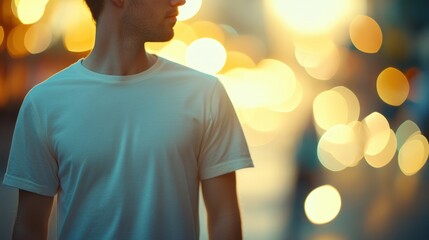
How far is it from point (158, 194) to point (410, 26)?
42.3m

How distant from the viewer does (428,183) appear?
1631 cm

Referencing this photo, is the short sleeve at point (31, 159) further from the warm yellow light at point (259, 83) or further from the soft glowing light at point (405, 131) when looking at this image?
the warm yellow light at point (259, 83)

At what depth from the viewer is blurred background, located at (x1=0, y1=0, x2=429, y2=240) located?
12266 millimetres

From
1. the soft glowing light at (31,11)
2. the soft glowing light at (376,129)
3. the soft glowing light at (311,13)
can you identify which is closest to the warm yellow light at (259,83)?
the soft glowing light at (311,13)

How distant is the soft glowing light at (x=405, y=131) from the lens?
31309 mm

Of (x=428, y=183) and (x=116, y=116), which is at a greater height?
(x=116, y=116)

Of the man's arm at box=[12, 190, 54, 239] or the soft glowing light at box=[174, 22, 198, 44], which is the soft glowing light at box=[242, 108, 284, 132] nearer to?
the soft glowing light at box=[174, 22, 198, 44]

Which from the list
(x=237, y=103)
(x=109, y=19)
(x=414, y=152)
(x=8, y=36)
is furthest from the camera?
(x=237, y=103)

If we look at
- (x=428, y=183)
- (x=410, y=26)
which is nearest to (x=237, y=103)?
(x=410, y=26)

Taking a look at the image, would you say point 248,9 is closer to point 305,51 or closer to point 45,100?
point 305,51

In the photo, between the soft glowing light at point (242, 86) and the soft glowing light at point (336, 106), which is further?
the soft glowing light at point (242, 86)

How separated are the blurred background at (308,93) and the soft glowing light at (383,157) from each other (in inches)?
2.7

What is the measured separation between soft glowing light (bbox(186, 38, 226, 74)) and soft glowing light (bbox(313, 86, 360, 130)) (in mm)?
8926

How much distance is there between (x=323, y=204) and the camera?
43.3 ft
